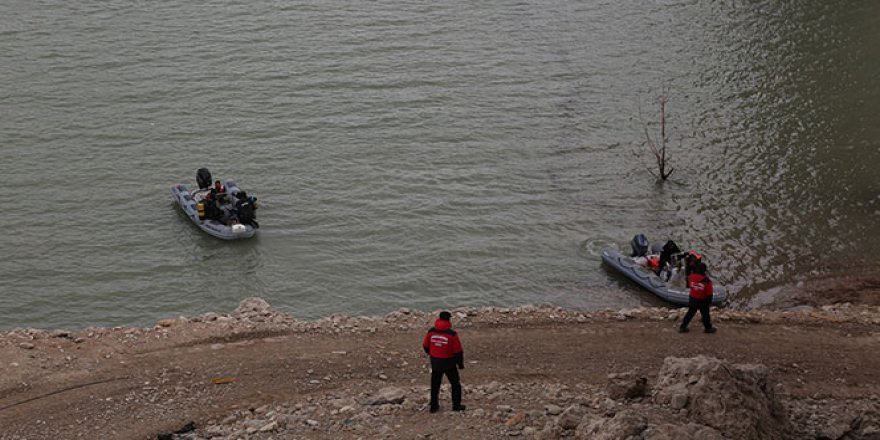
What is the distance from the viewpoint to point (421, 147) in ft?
119

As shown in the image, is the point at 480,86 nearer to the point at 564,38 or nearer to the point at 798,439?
the point at 564,38

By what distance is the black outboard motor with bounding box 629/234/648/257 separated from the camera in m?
29.5

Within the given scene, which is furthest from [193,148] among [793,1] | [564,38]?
[793,1]

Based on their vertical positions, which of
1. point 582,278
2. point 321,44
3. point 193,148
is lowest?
point 582,278

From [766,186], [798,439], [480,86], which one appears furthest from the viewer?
[480,86]

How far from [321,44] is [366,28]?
270cm

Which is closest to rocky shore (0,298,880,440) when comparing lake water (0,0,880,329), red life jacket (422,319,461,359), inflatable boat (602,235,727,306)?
red life jacket (422,319,461,359)

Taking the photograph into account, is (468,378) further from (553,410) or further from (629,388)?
(629,388)

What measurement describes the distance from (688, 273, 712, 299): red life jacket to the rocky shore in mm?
1065

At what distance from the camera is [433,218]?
1261 inches

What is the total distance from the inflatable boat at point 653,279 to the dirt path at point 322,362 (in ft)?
13.8

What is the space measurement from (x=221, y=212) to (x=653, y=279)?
1201 centimetres

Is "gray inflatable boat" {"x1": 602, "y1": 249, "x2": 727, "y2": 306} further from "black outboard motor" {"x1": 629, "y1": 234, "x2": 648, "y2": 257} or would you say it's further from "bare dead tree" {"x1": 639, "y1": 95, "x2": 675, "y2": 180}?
"bare dead tree" {"x1": 639, "y1": 95, "x2": 675, "y2": 180}

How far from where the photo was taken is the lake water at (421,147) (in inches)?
1146
